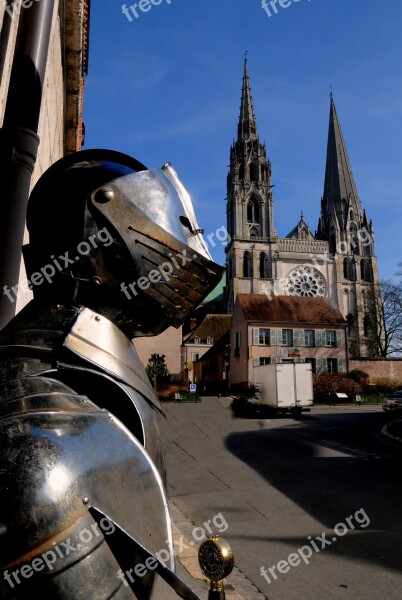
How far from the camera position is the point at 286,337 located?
38031 millimetres

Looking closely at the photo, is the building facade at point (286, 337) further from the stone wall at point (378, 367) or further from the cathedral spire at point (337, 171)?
the cathedral spire at point (337, 171)

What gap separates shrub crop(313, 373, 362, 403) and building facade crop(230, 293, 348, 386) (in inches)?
92.2

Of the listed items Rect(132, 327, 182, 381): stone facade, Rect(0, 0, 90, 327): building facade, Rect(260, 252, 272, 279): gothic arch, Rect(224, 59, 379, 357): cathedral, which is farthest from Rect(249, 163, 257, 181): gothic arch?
Rect(0, 0, 90, 327): building facade

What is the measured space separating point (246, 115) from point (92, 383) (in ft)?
286

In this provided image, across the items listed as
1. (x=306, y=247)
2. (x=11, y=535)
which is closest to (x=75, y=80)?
(x=11, y=535)

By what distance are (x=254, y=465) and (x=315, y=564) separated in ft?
19.6

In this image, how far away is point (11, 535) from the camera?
92 centimetres

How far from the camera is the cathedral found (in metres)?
66.2

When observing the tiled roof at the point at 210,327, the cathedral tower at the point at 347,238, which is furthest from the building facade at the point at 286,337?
the cathedral tower at the point at 347,238

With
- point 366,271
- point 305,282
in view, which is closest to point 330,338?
point 305,282

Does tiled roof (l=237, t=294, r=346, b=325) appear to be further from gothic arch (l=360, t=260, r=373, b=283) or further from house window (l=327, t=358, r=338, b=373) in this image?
gothic arch (l=360, t=260, r=373, b=283)

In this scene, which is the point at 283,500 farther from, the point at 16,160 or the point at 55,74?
the point at 55,74

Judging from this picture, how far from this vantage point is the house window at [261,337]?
3712 centimetres

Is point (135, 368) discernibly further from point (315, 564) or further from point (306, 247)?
point (306, 247)
